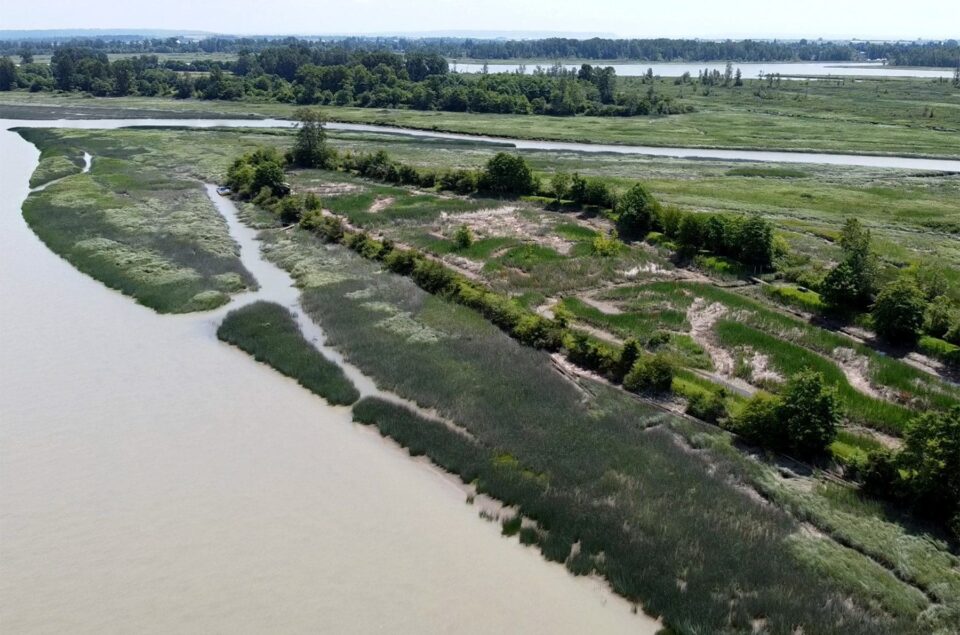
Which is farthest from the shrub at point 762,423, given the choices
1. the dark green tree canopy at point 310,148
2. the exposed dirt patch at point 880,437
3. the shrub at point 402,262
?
the dark green tree canopy at point 310,148

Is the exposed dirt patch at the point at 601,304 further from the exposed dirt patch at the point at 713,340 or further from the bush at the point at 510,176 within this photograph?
the bush at the point at 510,176

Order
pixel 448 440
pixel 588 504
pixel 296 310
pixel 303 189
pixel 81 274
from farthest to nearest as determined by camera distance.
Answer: pixel 303 189 < pixel 81 274 < pixel 296 310 < pixel 448 440 < pixel 588 504

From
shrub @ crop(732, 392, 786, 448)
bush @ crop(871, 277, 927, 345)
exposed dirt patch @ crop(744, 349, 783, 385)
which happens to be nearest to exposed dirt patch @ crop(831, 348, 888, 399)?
bush @ crop(871, 277, 927, 345)

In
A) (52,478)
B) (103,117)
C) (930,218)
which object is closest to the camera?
(52,478)

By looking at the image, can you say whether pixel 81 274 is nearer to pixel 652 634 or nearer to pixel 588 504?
pixel 588 504

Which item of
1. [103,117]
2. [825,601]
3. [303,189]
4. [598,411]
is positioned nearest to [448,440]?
[598,411]

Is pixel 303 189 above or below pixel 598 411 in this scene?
above
